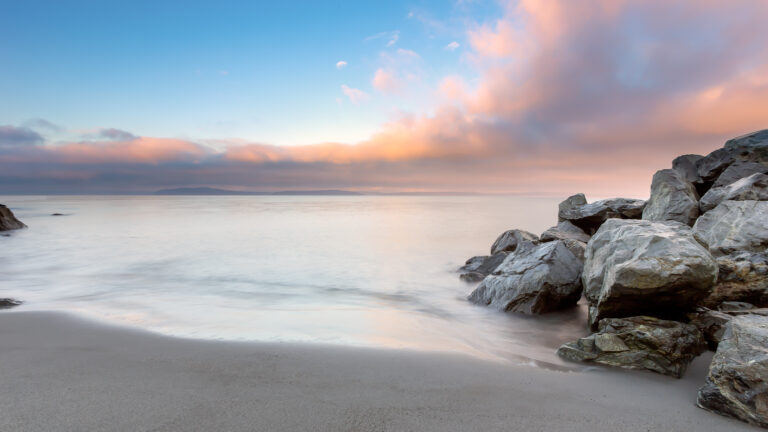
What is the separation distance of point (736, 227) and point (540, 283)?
10.3ft

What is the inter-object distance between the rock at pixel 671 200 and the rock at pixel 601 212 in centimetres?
58

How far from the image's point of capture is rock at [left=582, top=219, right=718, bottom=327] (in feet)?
13.1

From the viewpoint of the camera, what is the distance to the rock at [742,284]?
15.6 ft

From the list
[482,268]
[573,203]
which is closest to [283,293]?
[482,268]

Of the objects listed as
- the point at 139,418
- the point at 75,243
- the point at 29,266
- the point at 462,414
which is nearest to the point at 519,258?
the point at 462,414

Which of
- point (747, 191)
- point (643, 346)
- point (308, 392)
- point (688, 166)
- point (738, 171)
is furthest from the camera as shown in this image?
point (688, 166)

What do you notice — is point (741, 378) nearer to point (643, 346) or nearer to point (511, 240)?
point (643, 346)

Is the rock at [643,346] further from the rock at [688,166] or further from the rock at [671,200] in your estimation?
the rock at [688,166]

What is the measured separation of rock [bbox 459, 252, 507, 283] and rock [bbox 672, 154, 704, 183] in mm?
4834

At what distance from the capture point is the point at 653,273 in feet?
13.2

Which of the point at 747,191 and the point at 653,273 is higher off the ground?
the point at 747,191

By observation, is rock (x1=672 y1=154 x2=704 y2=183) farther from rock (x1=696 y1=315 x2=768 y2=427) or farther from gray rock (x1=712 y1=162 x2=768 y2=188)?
rock (x1=696 y1=315 x2=768 y2=427)

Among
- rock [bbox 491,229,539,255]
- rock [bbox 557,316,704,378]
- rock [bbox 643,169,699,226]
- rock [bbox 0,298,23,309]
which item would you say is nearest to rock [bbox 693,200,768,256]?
rock [bbox 643,169,699,226]

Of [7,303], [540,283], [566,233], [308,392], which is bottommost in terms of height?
[7,303]
